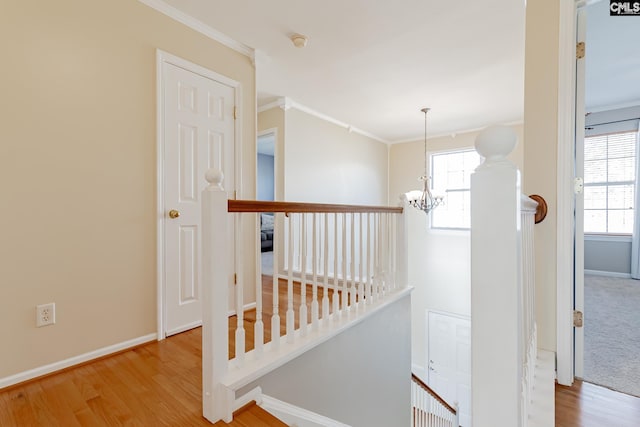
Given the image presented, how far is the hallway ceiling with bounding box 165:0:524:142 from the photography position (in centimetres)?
219

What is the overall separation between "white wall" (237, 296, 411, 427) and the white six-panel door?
105cm

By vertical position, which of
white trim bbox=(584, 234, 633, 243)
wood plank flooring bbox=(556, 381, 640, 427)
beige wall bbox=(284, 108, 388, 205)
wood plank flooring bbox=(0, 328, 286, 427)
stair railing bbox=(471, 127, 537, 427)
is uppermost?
beige wall bbox=(284, 108, 388, 205)

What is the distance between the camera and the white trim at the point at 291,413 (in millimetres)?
1460

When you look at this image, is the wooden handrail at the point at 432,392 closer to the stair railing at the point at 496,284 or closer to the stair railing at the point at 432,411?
the stair railing at the point at 432,411

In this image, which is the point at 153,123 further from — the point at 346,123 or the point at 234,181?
the point at 346,123

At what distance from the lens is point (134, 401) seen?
1.45 meters

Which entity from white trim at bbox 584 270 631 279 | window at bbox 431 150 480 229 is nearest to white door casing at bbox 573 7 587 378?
window at bbox 431 150 480 229

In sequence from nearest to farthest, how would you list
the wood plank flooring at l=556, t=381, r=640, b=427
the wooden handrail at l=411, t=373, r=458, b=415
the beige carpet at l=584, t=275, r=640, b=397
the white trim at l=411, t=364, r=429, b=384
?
1. the wood plank flooring at l=556, t=381, r=640, b=427
2. the beige carpet at l=584, t=275, r=640, b=397
3. the wooden handrail at l=411, t=373, r=458, b=415
4. the white trim at l=411, t=364, r=429, b=384

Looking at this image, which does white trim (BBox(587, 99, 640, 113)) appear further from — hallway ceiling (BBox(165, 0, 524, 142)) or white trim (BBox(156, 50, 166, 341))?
white trim (BBox(156, 50, 166, 341))

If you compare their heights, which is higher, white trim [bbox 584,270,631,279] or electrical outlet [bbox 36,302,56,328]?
electrical outlet [bbox 36,302,56,328]

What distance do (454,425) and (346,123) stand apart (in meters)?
4.67

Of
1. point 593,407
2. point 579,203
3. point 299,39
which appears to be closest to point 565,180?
point 579,203

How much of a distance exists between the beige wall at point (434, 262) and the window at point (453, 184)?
0.16m

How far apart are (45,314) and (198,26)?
7.37 feet
